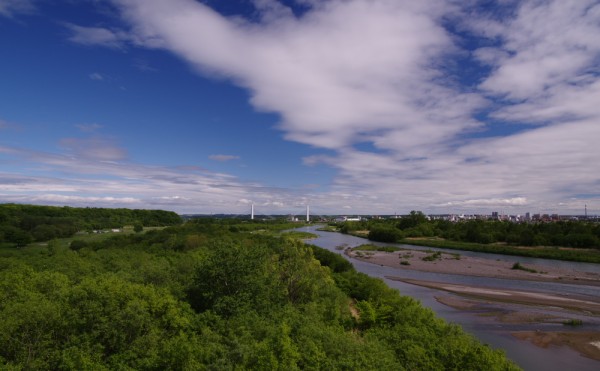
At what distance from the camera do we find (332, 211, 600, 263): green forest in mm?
81688

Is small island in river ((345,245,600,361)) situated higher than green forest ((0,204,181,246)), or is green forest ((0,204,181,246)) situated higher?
green forest ((0,204,181,246))

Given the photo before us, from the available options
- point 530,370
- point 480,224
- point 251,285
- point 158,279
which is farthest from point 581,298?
point 480,224

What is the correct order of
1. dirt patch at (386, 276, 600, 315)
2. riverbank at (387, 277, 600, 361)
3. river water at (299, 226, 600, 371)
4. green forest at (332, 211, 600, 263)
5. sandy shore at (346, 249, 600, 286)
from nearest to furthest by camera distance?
river water at (299, 226, 600, 371) < riverbank at (387, 277, 600, 361) < dirt patch at (386, 276, 600, 315) < sandy shore at (346, 249, 600, 286) < green forest at (332, 211, 600, 263)

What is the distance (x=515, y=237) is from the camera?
9694 centimetres

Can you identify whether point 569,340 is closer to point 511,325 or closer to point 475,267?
point 511,325

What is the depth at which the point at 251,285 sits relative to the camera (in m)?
21.0

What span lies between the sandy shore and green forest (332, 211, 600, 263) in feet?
51.7

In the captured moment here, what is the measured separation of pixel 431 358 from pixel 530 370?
12.9 meters

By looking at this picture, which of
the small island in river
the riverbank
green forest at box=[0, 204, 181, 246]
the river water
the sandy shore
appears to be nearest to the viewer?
the river water

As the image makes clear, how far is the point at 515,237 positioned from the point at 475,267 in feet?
133

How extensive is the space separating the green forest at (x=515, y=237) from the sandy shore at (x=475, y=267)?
15.8m

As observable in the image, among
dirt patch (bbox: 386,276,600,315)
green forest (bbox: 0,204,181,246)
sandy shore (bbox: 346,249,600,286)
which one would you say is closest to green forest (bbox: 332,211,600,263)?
sandy shore (bbox: 346,249,600,286)

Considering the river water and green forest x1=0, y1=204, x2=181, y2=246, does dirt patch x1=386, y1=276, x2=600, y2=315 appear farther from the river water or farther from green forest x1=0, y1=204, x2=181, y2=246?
green forest x1=0, y1=204, x2=181, y2=246

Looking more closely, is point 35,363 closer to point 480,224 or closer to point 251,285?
point 251,285
